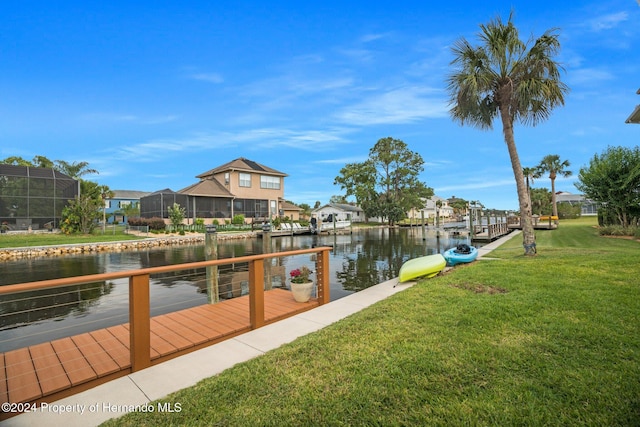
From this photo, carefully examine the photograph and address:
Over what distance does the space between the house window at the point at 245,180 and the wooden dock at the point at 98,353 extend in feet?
101

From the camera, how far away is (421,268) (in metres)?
7.37

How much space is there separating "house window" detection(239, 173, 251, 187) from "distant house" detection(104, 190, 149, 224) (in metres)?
19.6

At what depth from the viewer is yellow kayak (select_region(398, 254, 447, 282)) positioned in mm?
7250

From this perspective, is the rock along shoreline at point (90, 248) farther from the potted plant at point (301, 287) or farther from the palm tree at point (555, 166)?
the palm tree at point (555, 166)

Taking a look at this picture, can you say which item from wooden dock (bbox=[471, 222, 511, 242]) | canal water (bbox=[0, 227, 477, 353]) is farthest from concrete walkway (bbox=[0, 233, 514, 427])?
wooden dock (bbox=[471, 222, 511, 242])

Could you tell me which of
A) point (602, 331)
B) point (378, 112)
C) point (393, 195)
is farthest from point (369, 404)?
point (393, 195)

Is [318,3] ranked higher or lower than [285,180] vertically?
higher

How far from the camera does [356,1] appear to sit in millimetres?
12289

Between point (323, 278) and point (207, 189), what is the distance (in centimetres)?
2913

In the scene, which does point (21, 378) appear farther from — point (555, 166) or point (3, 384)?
point (555, 166)

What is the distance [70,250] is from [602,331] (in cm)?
2249

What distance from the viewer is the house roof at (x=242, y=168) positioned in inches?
1344

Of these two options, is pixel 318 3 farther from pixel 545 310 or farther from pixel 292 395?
pixel 292 395

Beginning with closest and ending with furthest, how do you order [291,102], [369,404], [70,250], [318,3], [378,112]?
1. [369,404]
2. [318,3]
3. [70,250]
4. [378,112]
5. [291,102]
